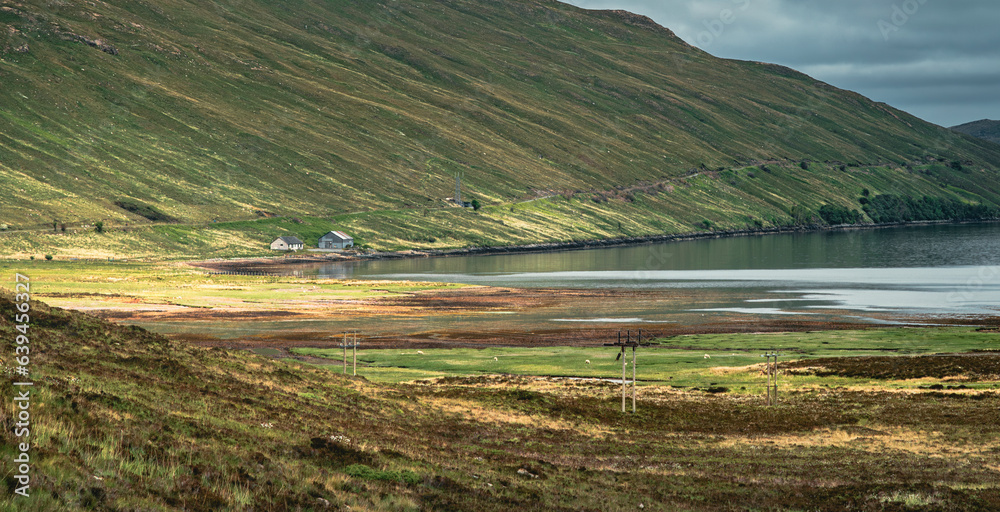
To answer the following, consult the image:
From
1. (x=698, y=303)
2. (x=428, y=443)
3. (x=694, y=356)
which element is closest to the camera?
(x=428, y=443)

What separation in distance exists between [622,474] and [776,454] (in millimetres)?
9818

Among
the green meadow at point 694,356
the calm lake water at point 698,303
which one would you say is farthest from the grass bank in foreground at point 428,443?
the calm lake water at point 698,303

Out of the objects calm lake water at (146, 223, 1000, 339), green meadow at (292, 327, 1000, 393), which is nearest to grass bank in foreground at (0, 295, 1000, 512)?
green meadow at (292, 327, 1000, 393)

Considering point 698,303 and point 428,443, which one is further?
point 698,303

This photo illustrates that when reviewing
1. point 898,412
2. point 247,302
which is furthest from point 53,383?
point 247,302

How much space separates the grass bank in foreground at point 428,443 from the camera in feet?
67.4

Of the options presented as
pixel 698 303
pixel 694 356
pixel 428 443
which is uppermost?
pixel 698 303

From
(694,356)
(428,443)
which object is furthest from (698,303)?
(428,443)

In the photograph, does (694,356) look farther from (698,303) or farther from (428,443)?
(698,303)

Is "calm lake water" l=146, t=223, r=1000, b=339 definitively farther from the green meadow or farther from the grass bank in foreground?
the grass bank in foreground

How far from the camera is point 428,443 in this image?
114 feet

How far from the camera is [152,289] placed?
138 metres

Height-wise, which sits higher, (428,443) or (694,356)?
(694,356)

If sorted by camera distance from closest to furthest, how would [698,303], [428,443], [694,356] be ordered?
1. [428,443]
2. [694,356]
3. [698,303]
